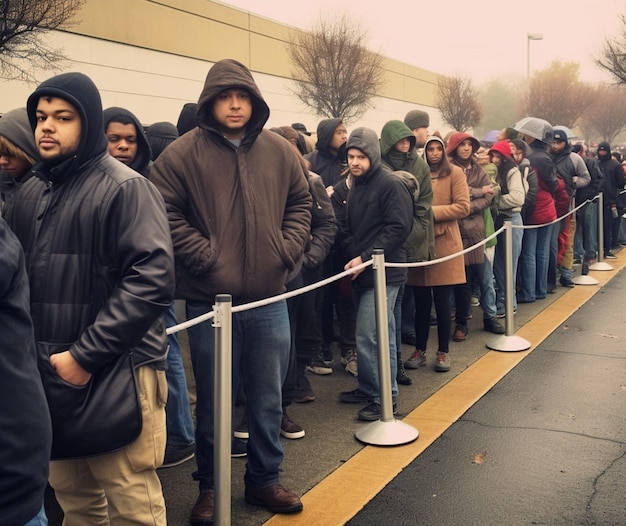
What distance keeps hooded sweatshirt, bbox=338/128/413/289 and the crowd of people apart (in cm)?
1

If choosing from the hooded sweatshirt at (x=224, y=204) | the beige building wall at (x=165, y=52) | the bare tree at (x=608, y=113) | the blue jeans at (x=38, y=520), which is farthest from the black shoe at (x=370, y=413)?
the bare tree at (x=608, y=113)

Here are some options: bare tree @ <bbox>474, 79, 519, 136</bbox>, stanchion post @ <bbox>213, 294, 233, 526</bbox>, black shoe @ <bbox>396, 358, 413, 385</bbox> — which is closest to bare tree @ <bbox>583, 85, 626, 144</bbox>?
bare tree @ <bbox>474, 79, 519, 136</bbox>

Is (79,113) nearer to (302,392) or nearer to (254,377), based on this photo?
(254,377)

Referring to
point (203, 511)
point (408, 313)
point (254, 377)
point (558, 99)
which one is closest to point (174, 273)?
point (254, 377)

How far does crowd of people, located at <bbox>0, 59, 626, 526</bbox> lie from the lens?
100 inches

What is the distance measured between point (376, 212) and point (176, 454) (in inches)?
79.2

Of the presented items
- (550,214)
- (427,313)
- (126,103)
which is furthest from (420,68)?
(427,313)

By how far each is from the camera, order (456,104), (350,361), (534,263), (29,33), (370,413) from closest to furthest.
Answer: (370,413) → (350,361) → (534,263) → (29,33) → (456,104)

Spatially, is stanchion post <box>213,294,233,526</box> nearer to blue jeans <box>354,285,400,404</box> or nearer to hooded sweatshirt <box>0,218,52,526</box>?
hooded sweatshirt <box>0,218,52,526</box>

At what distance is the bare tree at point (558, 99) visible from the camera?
70312 millimetres

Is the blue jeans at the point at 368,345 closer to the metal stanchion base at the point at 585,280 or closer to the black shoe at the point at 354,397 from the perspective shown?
the black shoe at the point at 354,397

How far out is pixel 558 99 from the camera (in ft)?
233

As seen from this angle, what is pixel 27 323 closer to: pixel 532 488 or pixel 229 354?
pixel 229 354

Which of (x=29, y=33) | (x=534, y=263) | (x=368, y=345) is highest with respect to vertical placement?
(x=29, y=33)
